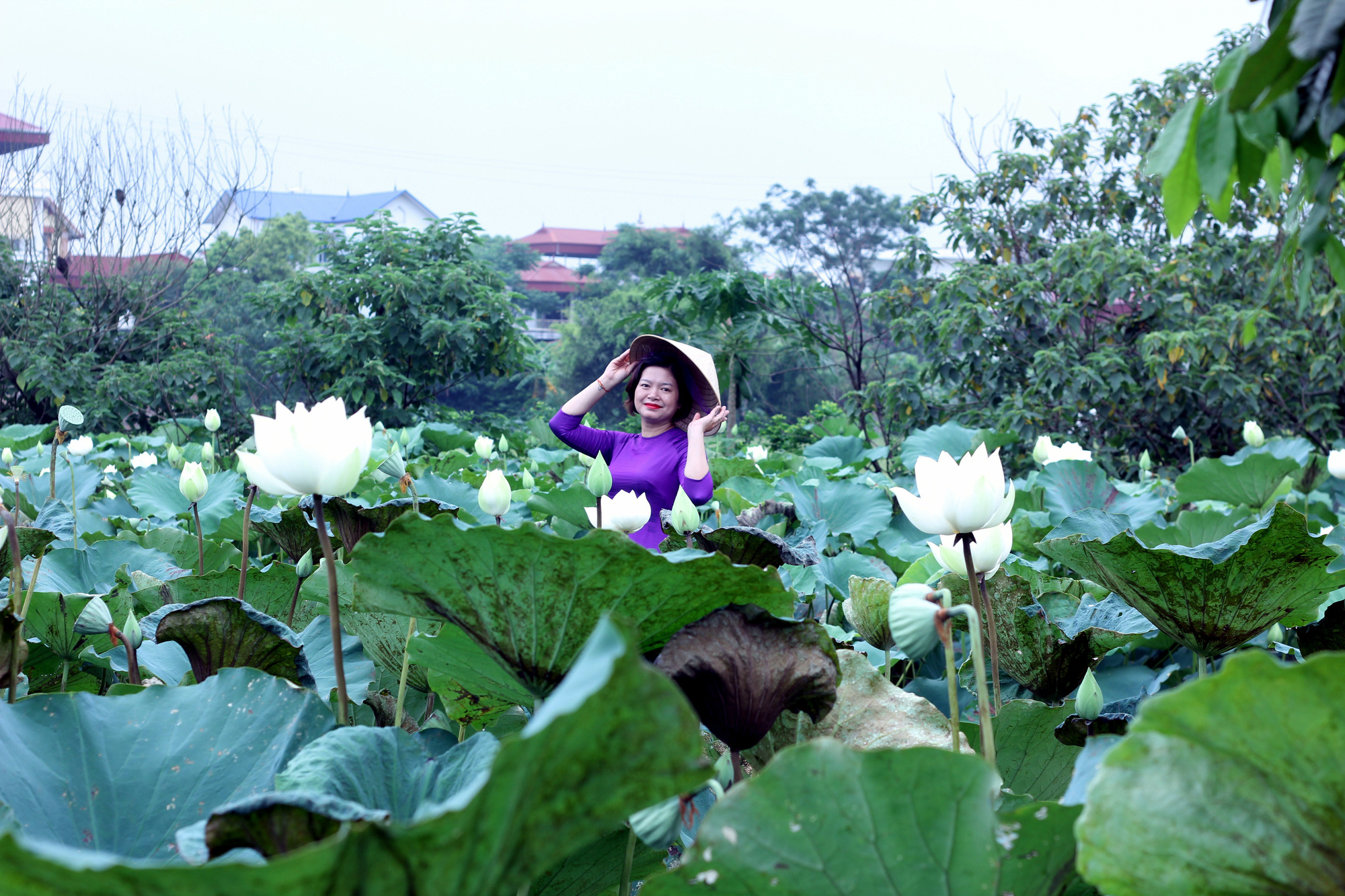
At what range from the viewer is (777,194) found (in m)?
11.4

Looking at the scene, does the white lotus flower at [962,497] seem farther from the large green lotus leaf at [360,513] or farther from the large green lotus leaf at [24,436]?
Result: the large green lotus leaf at [24,436]

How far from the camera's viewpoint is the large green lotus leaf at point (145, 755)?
1.73 ft

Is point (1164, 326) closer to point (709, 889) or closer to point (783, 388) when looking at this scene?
point (709, 889)

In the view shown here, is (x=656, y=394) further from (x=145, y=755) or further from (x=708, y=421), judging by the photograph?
(x=145, y=755)

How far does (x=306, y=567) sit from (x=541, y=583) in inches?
23.4

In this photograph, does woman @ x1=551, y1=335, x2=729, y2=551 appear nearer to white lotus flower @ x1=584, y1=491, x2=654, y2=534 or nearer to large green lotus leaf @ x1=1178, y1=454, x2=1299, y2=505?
white lotus flower @ x1=584, y1=491, x2=654, y2=534

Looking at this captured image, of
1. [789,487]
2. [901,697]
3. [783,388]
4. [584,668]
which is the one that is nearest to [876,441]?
[789,487]

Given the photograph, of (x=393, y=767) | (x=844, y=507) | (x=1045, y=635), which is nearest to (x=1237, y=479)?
(x=844, y=507)

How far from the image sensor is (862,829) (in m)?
0.42

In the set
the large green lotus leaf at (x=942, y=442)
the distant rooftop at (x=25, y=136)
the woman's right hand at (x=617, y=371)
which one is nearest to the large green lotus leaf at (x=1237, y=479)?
the large green lotus leaf at (x=942, y=442)

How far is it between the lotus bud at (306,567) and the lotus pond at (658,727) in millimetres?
10

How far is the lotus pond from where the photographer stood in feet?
1.13

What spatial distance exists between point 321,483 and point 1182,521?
145 centimetres

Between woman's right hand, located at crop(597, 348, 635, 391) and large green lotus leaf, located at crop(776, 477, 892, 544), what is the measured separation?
0.67 m
